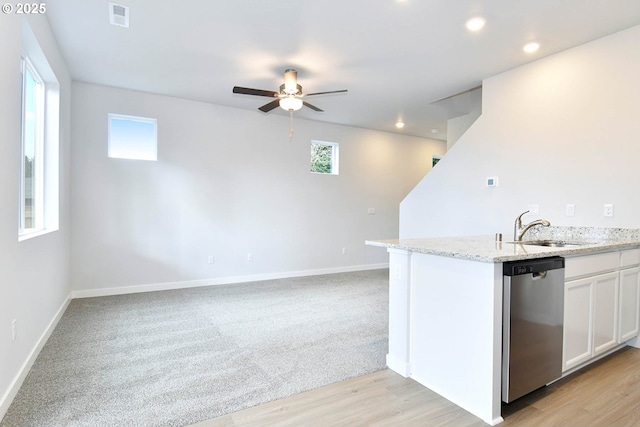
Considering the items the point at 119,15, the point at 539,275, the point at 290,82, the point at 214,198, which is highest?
the point at 119,15

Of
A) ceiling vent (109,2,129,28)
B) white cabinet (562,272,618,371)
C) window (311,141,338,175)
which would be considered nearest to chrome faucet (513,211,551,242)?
white cabinet (562,272,618,371)

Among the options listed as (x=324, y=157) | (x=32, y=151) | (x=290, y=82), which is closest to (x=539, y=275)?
(x=290, y=82)

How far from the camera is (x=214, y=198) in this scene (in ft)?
17.2

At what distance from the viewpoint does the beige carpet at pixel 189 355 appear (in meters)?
1.98

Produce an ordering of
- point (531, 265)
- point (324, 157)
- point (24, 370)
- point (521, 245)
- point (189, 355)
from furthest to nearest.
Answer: point (324, 157) → point (189, 355) → point (521, 245) → point (24, 370) → point (531, 265)

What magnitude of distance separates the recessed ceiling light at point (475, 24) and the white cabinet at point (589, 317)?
2.21 meters

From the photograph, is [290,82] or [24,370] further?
[290,82]

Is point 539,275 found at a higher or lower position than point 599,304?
higher

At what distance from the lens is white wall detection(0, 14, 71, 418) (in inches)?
75.9

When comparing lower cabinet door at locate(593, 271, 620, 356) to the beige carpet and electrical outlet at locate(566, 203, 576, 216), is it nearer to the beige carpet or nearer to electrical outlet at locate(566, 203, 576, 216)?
electrical outlet at locate(566, 203, 576, 216)

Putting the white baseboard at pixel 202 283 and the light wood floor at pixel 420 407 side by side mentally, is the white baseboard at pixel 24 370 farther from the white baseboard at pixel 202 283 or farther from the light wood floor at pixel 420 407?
the light wood floor at pixel 420 407

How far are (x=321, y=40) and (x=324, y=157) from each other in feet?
10.9

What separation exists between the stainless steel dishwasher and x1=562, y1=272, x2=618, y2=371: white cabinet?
0.44 ft

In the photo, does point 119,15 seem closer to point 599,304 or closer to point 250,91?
point 250,91
